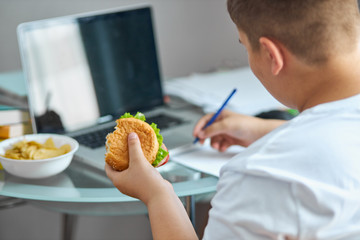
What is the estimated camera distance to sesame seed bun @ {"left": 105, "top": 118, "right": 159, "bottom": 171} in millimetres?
868

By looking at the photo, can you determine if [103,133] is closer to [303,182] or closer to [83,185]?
[83,185]

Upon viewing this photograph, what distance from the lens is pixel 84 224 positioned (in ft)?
6.29

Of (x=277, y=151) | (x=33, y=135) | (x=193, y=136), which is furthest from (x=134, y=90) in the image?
(x=277, y=151)

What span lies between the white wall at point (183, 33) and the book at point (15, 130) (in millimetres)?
619

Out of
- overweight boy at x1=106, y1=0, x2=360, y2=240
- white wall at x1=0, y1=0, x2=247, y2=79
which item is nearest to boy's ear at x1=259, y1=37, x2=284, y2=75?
overweight boy at x1=106, y1=0, x2=360, y2=240

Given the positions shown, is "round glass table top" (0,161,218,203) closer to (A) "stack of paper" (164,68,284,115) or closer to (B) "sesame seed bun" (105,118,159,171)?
(B) "sesame seed bun" (105,118,159,171)

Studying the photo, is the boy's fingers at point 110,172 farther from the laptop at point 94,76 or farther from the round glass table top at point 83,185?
the laptop at point 94,76

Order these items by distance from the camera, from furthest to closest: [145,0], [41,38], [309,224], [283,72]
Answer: [145,0]
[41,38]
[283,72]
[309,224]

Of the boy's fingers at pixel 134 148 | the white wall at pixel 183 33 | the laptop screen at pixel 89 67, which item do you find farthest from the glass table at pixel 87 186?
the white wall at pixel 183 33

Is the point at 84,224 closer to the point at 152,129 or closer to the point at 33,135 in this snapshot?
the point at 33,135

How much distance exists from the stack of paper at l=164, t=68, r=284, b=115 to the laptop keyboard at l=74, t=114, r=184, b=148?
0.12 metres

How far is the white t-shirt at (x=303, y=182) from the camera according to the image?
64 centimetres

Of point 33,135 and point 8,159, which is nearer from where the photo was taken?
point 8,159

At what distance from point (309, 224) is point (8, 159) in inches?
23.0
